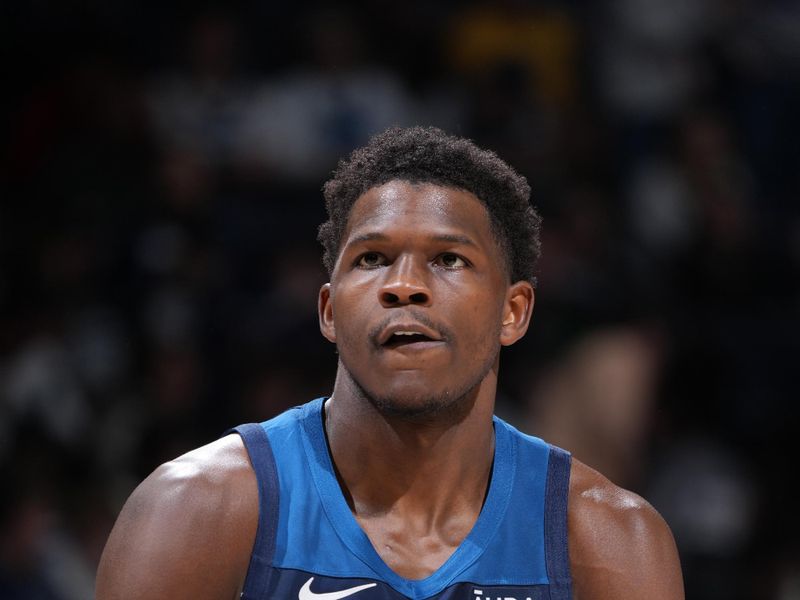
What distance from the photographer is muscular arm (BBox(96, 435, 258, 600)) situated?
8.55 feet

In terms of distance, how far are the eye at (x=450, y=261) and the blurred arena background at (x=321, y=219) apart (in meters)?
2.11

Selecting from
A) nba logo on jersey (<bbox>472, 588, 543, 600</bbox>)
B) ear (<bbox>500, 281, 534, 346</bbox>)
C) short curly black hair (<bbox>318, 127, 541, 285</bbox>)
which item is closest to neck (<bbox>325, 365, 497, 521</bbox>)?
ear (<bbox>500, 281, 534, 346</bbox>)

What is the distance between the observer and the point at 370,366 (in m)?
2.77

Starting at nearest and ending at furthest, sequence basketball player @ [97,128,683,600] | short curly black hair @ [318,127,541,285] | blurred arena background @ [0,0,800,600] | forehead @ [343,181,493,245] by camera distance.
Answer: basketball player @ [97,128,683,600]
forehead @ [343,181,493,245]
short curly black hair @ [318,127,541,285]
blurred arena background @ [0,0,800,600]

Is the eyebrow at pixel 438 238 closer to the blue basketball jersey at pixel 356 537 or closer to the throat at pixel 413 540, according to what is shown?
the blue basketball jersey at pixel 356 537

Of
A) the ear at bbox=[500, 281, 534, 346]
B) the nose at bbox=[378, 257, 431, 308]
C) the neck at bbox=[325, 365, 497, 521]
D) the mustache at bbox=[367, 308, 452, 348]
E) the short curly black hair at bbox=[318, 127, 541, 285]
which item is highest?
the short curly black hair at bbox=[318, 127, 541, 285]

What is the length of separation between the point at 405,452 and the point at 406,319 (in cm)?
38

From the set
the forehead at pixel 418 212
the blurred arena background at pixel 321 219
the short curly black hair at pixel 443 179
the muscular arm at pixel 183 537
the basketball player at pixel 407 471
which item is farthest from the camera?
the blurred arena background at pixel 321 219

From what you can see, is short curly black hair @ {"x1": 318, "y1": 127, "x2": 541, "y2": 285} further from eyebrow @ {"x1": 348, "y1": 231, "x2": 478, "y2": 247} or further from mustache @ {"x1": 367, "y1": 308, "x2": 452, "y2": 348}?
mustache @ {"x1": 367, "y1": 308, "x2": 452, "y2": 348}

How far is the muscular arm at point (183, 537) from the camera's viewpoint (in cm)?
261

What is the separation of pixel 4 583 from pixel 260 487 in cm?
276

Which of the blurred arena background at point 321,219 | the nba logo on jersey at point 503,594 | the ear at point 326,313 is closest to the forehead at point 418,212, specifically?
the ear at point 326,313

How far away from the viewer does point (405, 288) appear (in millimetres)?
2736

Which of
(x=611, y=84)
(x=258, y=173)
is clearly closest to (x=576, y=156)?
(x=611, y=84)
